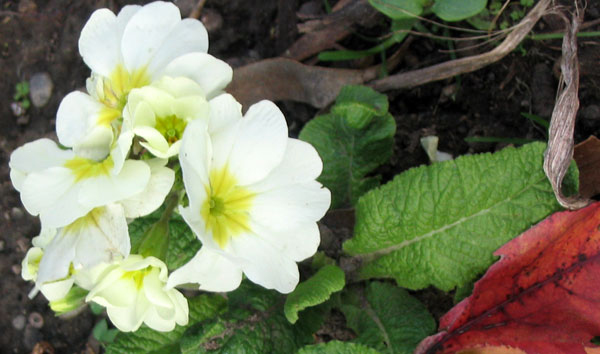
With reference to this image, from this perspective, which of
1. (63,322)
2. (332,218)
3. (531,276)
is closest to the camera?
(531,276)

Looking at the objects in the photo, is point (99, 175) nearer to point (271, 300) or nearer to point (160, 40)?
point (160, 40)

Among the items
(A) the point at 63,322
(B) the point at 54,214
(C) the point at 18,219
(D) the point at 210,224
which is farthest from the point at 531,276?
(C) the point at 18,219

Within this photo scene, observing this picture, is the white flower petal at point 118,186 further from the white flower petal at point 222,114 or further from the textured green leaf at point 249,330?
the textured green leaf at point 249,330

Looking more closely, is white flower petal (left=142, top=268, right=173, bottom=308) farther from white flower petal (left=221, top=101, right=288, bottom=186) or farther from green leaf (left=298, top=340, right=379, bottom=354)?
green leaf (left=298, top=340, right=379, bottom=354)

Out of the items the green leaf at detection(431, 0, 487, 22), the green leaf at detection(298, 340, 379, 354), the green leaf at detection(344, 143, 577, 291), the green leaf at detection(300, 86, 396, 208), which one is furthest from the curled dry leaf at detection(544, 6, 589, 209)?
the green leaf at detection(298, 340, 379, 354)

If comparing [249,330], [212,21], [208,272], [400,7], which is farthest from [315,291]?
[212,21]

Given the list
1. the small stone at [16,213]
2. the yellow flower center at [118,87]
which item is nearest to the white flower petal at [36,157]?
the yellow flower center at [118,87]
